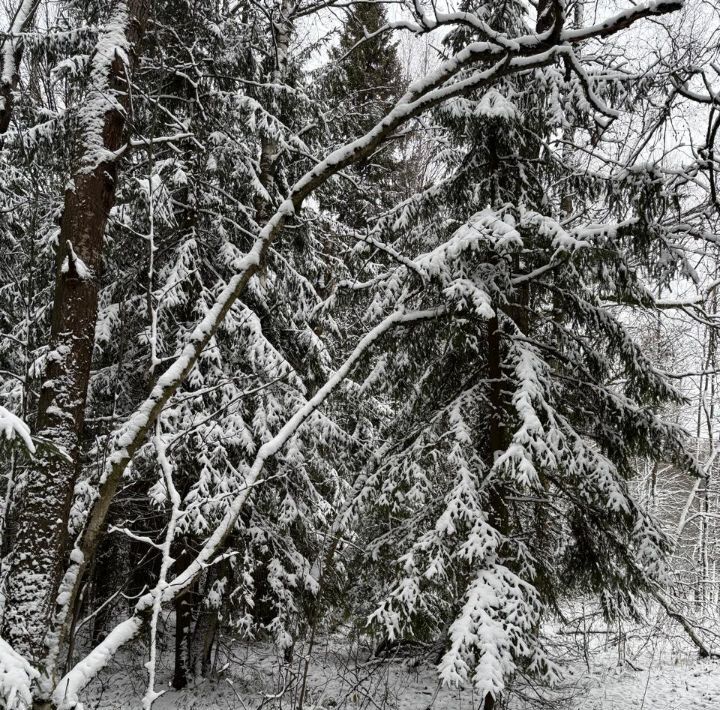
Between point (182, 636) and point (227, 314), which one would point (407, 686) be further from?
point (227, 314)

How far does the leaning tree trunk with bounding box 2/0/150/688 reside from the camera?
9.46ft

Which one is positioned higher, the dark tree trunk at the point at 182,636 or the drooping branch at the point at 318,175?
the drooping branch at the point at 318,175

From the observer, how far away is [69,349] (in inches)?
126

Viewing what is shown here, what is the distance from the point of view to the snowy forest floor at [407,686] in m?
7.49

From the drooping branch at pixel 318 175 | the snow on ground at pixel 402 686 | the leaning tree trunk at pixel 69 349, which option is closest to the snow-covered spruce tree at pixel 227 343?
the snow on ground at pixel 402 686

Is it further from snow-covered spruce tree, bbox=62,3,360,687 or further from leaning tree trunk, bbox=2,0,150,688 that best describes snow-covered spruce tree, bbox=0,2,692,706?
leaning tree trunk, bbox=2,0,150,688

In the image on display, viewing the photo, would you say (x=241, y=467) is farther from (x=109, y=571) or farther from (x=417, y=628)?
(x=109, y=571)

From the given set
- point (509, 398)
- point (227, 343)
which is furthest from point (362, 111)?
point (509, 398)

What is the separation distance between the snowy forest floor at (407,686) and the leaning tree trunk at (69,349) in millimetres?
4498

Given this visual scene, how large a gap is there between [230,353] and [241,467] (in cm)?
179

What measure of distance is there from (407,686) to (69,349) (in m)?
Answer: 8.22

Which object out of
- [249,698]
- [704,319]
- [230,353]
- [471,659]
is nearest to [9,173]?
[230,353]

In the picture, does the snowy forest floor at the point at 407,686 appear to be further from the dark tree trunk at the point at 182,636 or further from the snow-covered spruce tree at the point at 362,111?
the snow-covered spruce tree at the point at 362,111

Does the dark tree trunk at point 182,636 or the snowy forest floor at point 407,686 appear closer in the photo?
the snowy forest floor at point 407,686
